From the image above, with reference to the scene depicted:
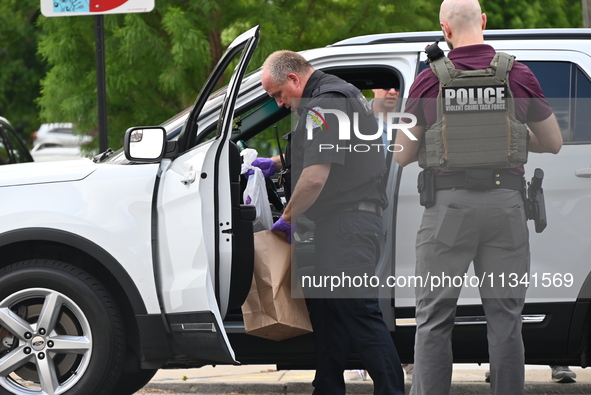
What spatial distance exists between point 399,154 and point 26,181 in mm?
1792

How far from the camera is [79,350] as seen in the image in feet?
15.9

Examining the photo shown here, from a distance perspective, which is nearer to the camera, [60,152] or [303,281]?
[303,281]

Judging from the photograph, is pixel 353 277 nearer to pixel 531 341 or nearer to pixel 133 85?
pixel 531 341

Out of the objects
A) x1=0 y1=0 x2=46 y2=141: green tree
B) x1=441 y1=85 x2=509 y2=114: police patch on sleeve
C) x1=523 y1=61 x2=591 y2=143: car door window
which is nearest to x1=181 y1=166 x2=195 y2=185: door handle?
x1=441 y1=85 x2=509 y2=114: police patch on sleeve

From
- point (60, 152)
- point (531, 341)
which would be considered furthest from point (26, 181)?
point (60, 152)

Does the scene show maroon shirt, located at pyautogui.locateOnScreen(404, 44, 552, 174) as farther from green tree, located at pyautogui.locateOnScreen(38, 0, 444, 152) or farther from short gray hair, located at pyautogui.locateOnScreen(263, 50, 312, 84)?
green tree, located at pyautogui.locateOnScreen(38, 0, 444, 152)

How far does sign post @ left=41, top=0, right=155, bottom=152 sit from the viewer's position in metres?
6.75

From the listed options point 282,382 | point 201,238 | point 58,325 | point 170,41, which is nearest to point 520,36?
point 201,238

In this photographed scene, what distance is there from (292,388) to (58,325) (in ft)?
5.87

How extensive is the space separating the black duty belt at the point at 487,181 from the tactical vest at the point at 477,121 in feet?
0.13

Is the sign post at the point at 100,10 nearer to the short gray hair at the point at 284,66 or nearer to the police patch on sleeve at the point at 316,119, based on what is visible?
the short gray hair at the point at 284,66

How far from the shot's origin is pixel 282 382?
6.33 metres

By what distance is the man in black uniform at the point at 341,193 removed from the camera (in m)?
4.78

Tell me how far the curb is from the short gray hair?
2079mm
